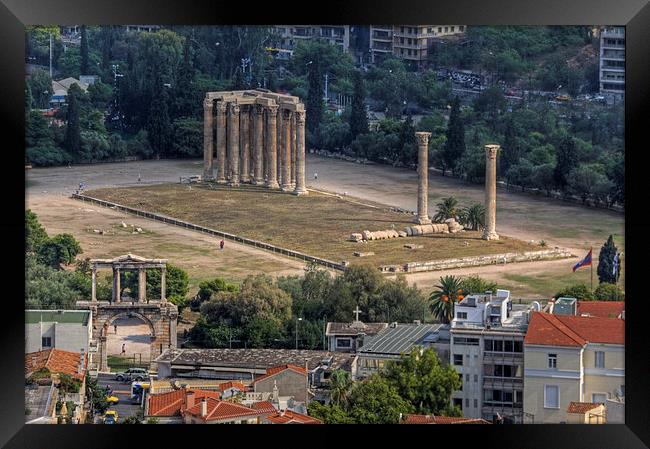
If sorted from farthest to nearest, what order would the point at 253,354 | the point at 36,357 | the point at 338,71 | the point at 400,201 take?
1. the point at 338,71
2. the point at 400,201
3. the point at 253,354
4. the point at 36,357

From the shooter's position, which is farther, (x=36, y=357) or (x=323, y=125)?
(x=323, y=125)

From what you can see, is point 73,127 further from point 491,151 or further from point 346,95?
point 491,151

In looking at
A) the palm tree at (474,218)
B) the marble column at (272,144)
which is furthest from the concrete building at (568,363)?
the marble column at (272,144)

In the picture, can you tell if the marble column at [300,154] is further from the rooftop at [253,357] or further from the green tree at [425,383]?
the green tree at [425,383]

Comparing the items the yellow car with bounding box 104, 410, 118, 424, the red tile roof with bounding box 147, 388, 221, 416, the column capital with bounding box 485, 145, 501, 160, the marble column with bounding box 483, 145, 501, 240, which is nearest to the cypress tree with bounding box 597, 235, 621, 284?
the marble column with bounding box 483, 145, 501, 240
